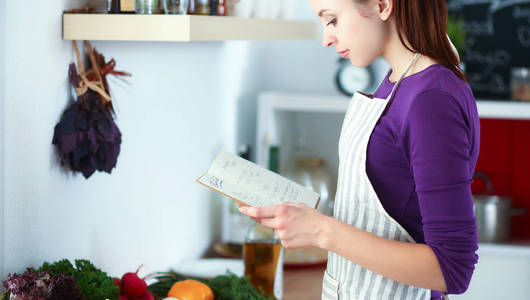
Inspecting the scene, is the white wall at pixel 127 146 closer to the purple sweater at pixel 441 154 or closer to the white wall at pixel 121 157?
the white wall at pixel 121 157

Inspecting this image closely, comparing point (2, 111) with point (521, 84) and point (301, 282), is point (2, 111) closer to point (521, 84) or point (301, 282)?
point (301, 282)

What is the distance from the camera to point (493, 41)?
9.12 feet

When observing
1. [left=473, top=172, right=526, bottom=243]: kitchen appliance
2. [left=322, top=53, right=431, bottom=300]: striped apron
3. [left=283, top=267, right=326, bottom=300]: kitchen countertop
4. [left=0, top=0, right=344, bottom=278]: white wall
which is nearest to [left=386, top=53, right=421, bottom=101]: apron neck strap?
[left=322, top=53, right=431, bottom=300]: striped apron

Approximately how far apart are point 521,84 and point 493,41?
30 centimetres

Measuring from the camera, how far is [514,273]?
96.2 inches

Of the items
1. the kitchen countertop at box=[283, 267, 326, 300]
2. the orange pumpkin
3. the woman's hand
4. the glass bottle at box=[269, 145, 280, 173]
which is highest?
the woman's hand

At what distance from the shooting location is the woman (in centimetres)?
83

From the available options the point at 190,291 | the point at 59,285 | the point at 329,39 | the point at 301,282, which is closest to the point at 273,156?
the point at 301,282

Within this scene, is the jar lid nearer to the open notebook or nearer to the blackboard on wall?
the blackboard on wall

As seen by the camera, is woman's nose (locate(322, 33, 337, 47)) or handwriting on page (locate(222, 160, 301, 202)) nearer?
woman's nose (locate(322, 33, 337, 47))

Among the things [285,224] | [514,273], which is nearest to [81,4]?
[285,224]

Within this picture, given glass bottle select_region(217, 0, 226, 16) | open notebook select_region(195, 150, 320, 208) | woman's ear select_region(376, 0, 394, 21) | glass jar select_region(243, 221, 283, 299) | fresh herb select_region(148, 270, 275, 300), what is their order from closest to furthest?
woman's ear select_region(376, 0, 394, 21) → open notebook select_region(195, 150, 320, 208) → glass bottle select_region(217, 0, 226, 16) → fresh herb select_region(148, 270, 275, 300) → glass jar select_region(243, 221, 283, 299)

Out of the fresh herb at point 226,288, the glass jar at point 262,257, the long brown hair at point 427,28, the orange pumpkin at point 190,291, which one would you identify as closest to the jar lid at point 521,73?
the glass jar at point 262,257

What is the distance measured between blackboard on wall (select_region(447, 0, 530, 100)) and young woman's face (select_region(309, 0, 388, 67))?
197 cm
